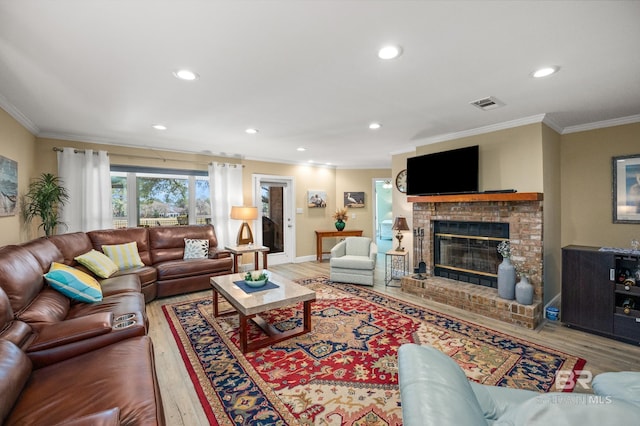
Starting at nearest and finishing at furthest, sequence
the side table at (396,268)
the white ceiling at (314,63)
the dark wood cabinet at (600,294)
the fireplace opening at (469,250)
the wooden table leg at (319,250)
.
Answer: the white ceiling at (314,63) < the dark wood cabinet at (600,294) < the fireplace opening at (469,250) < the side table at (396,268) < the wooden table leg at (319,250)

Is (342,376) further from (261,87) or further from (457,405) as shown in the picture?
(261,87)

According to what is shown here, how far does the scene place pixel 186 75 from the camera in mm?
2332

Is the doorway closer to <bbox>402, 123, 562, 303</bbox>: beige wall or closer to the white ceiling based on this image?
the white ceiling

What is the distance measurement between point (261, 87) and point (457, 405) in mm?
2623

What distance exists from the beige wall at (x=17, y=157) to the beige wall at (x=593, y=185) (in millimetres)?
6770

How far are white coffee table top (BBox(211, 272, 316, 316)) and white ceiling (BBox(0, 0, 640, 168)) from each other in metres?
1.95

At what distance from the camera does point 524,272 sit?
3.46 m

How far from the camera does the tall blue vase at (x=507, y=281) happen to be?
333 cm

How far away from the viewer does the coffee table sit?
2508 mm

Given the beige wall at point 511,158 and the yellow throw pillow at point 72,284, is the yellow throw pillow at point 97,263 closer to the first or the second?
the yellow throw pillow at point 72,284

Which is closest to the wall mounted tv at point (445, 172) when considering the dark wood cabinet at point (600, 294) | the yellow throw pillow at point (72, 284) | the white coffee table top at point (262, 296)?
the dark wood cabinet at point (600, 294)

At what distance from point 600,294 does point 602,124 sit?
215cm

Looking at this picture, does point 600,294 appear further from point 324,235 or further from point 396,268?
point 324,235

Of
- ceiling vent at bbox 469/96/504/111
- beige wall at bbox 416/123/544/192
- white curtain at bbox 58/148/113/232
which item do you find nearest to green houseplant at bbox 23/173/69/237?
white curtain at bbox 58/148/113/232
